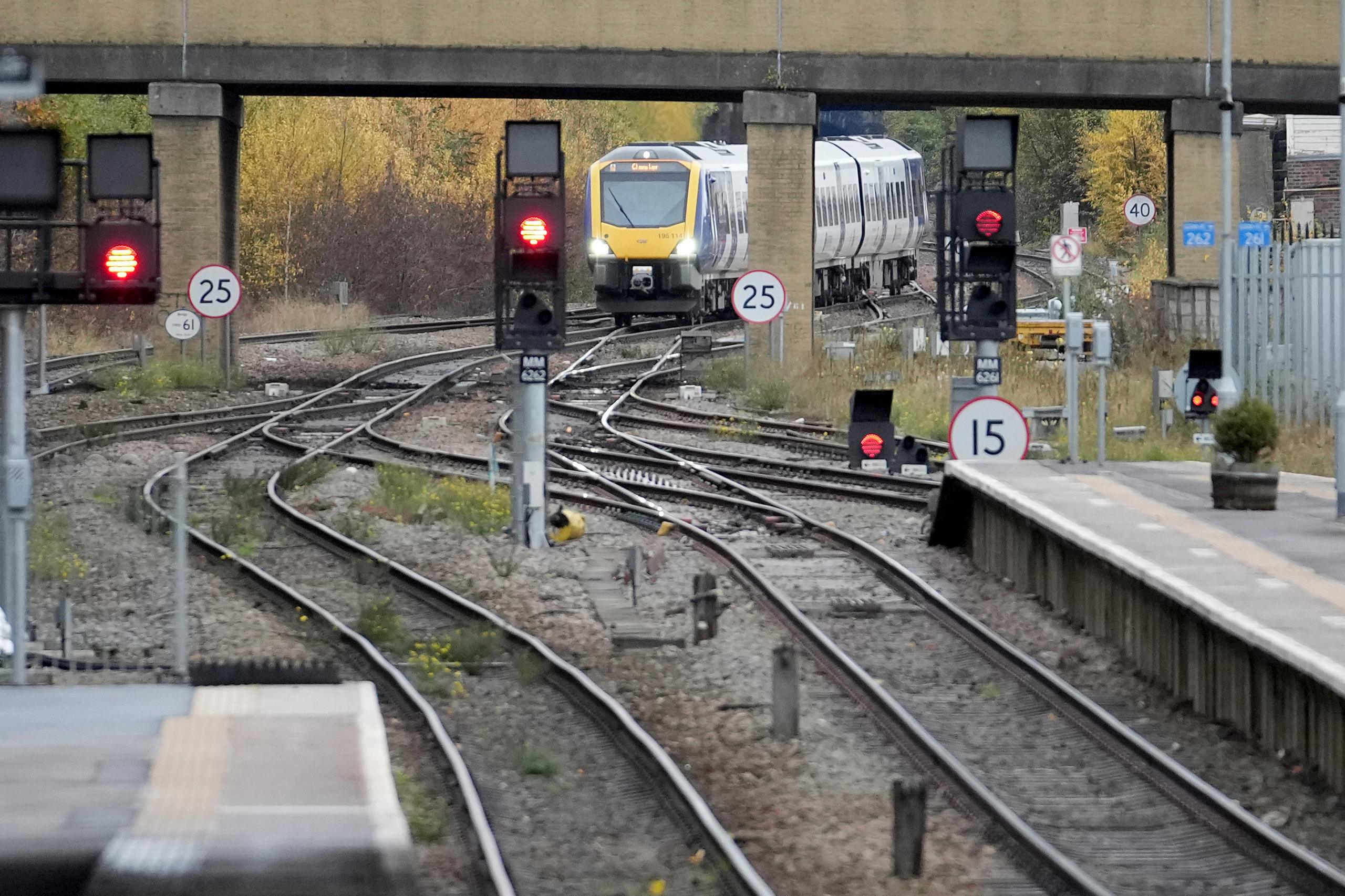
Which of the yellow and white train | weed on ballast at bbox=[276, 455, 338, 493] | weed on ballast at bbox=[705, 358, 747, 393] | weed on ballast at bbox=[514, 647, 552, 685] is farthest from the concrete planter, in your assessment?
the yellow and white train

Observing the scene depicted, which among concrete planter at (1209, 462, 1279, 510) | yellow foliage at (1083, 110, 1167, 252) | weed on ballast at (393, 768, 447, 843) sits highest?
yellow foliage at (1083, 110, 1167, 252)

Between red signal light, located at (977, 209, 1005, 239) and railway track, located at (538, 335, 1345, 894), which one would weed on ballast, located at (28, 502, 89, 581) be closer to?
railway track, located at (538, 335, 1345, 894)

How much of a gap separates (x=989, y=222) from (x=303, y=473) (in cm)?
823

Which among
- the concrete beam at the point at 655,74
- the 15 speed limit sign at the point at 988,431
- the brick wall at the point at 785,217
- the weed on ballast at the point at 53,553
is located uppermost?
the concrete beam at the point at 655,74

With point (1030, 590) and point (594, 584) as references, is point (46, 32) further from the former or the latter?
point (1030, 590)

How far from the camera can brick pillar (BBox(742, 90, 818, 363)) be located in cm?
3344

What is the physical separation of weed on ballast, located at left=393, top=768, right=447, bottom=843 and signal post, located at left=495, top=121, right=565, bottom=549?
710 cm

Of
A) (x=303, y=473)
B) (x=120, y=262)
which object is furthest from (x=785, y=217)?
(x=120, y=262)

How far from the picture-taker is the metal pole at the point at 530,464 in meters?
16.9

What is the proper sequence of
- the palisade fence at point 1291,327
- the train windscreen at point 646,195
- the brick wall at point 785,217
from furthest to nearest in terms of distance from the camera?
1. the train windscreen at point 646,195
2. the brick wall at point 785,217
3. the palisade fence at point 1291,327

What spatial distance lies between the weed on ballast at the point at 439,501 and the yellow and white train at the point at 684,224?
14548 mm

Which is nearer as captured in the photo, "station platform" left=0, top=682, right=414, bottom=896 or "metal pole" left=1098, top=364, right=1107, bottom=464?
"station platform" left=0, top=682, right=414, bottom=896

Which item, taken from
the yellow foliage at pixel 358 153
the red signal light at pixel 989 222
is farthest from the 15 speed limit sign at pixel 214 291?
the yellow foliage at pixel 358 153

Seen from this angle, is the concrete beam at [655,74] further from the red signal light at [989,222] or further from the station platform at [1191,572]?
the red signal light at [989,222]
